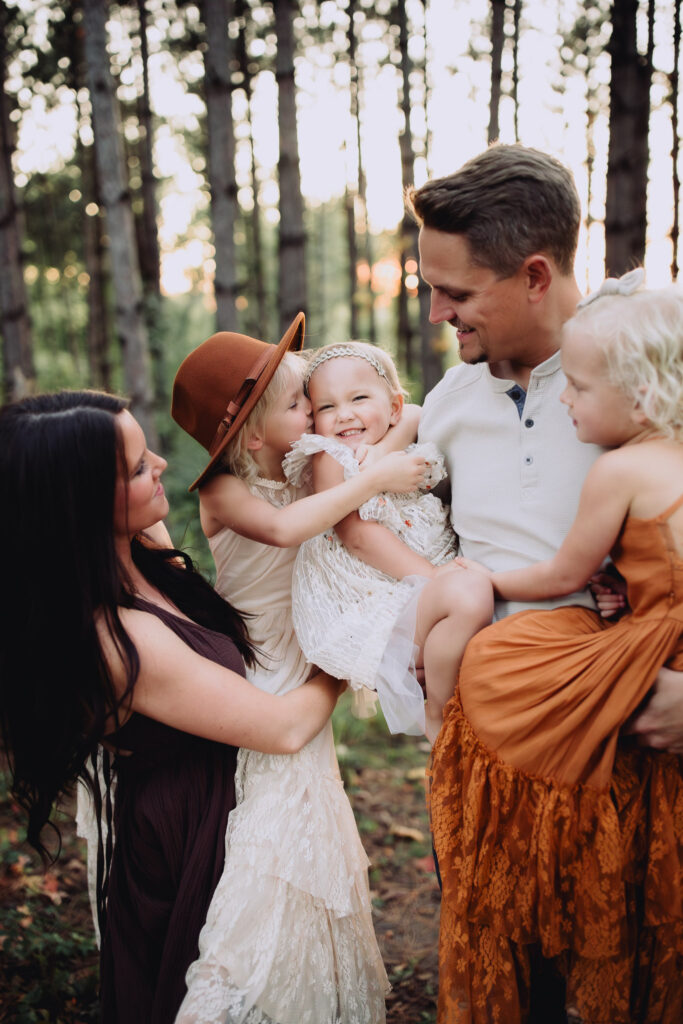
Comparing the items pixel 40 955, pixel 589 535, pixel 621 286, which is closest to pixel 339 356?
pixel 621 286

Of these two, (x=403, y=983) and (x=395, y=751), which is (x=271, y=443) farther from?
(x=395, y=751)

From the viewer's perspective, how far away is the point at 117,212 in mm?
5527

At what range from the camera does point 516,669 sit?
181 cm

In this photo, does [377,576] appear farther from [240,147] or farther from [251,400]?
[240,147]

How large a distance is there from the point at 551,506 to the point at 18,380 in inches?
269

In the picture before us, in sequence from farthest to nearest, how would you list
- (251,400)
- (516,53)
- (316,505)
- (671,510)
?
1. (516,53)
2. (251,400)
3. (316,505)
4. (671,510)

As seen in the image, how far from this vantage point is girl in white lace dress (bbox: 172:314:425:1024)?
6.84 feet

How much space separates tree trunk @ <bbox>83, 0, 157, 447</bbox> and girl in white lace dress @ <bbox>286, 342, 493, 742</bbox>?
3785 millimetres

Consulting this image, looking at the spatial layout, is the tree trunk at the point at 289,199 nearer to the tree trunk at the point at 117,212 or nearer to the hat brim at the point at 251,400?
the tree trunk at the point at 117,212

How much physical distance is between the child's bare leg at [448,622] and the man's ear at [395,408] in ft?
2.34

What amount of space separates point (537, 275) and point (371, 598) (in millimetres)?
1054

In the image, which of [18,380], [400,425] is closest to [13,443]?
[400,425]

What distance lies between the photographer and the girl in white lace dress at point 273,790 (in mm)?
2084

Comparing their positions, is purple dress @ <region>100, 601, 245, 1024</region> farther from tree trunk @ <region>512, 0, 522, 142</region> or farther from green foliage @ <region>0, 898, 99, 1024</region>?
tree trunk @ <region>512, 0, 522, 142</region>
